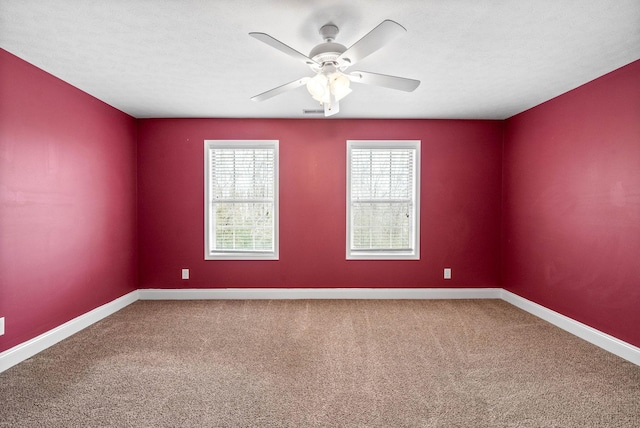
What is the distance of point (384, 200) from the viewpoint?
4234 mm

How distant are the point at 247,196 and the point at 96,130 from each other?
1.86m

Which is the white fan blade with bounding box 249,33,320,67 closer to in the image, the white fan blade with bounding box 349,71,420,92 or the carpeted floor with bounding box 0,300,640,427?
the white fan blade with bounding box 349,71,420,92

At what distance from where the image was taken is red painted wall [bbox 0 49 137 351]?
2.40 m

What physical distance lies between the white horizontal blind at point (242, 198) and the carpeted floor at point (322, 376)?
1.13 meters

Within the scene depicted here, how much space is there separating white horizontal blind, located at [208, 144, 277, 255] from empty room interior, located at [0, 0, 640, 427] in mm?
28

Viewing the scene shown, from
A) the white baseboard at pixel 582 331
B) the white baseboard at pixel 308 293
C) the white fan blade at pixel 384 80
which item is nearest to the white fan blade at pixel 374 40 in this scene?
the white fan blade at pixel 384 80

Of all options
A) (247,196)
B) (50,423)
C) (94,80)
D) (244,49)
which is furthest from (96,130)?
(50,423)

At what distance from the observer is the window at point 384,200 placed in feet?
13.8

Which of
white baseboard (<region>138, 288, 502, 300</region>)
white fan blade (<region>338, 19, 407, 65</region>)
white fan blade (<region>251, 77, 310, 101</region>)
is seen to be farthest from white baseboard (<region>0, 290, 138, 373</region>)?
white fan blade (<region>338, 19, 407, 65</region>)

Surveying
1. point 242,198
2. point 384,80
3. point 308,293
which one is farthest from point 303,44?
point 308,293

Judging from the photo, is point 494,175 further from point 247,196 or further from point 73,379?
point 73,379

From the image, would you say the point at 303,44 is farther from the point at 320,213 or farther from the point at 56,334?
the point at 56,334

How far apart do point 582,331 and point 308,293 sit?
118 inches

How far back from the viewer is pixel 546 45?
7.34ft
